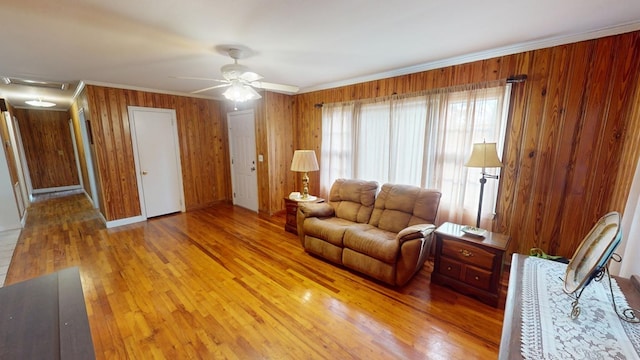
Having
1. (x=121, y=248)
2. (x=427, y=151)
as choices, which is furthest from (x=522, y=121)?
(x=121, y=248)

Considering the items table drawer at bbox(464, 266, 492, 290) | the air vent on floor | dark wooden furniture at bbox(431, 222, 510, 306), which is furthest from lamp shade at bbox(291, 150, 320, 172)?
the air vent on floor

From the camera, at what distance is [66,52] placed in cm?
242

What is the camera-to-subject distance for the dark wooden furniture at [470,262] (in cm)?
211

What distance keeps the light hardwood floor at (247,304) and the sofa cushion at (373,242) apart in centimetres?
32

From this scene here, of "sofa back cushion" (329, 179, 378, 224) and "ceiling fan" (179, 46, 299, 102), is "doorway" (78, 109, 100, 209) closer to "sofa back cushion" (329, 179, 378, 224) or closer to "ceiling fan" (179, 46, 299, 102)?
"ceiling fan" (179, 46, 299, 102)

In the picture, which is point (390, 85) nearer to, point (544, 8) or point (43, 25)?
point (544, 8)

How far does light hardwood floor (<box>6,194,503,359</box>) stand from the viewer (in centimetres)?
174

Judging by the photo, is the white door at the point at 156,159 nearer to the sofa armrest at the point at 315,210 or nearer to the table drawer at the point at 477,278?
the sofa armrest at the point at 315,210

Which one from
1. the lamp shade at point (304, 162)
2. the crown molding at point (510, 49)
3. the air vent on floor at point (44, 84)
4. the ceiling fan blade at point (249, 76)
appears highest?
the air vent on floor at point (44, 84)

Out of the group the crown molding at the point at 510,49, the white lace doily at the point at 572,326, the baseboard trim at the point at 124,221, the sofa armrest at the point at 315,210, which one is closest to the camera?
the white lace doily at the point at 572,326

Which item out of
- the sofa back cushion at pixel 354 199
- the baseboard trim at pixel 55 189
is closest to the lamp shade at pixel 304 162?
the sofa back cushion at pixel 354 199

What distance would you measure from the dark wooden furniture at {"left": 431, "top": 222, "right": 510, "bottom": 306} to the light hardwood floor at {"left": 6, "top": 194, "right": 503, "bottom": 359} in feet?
0.35

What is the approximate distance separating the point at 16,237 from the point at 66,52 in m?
3.16

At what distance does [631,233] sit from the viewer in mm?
1776
